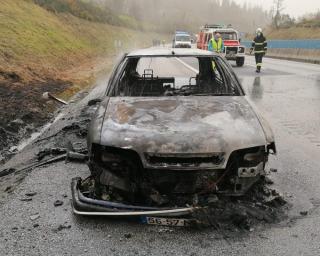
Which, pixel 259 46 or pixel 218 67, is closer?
pixel 218 67

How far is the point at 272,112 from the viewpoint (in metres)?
10.7

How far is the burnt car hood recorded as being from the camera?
169 inches

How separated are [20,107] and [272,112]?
5.78m

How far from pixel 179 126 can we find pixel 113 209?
1.00 m

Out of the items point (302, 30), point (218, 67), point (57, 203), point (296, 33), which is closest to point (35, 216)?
point (57, 203)

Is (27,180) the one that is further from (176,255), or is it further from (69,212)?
(176,255)

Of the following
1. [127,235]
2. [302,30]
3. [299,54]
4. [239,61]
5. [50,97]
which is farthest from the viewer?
[302,30]

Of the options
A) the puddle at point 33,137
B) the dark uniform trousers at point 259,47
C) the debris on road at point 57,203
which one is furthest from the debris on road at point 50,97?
the dark uniform trousers at point 259,47

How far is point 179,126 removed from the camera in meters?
4.59

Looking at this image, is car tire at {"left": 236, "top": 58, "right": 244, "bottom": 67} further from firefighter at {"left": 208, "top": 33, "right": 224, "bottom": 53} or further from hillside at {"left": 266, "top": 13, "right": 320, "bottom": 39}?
hillside at {"left": 266, "top": 13, "right": 320, "bottom": 39}

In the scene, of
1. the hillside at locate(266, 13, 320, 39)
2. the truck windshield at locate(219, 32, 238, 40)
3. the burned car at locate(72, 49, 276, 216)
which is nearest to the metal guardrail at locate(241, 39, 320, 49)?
the hillside at locate(266, 13, 320, 39)

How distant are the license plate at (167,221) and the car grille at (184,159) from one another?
18.8 inches

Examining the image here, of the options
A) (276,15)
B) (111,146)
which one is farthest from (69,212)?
(276,15)

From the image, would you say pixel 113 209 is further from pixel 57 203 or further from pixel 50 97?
pixel 50 97
